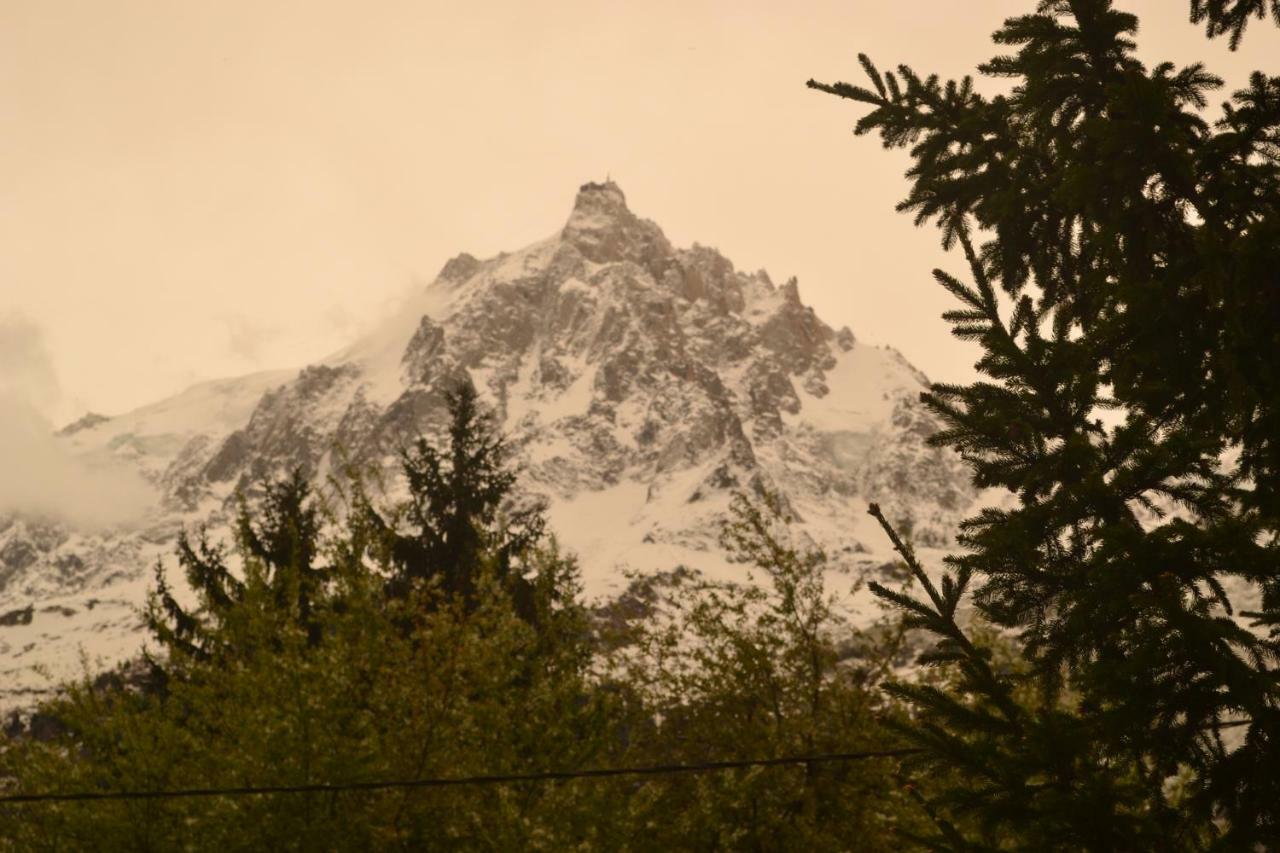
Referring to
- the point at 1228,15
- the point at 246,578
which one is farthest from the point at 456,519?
the point at 1228,15

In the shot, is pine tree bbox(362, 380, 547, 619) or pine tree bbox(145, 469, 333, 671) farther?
pine tree bbox(362, 380, 547, 619)

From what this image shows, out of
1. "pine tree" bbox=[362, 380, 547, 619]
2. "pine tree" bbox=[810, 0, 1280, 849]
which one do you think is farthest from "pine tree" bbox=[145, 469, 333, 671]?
"pine tree" bbox=[810, 0, 1280, 849]

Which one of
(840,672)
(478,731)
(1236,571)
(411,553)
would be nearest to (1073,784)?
(1236,571)

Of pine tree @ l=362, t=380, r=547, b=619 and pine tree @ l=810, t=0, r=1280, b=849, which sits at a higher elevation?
pine tree @ l=362, t=380, r=547, b=619

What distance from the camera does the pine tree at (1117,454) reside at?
4281mm

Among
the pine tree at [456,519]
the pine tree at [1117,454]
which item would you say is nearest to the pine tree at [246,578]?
the pine tree at [456,519]

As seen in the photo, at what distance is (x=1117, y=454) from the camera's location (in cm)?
489

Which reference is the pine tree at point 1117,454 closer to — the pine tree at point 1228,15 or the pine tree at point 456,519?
the pine tree at point 1228,15

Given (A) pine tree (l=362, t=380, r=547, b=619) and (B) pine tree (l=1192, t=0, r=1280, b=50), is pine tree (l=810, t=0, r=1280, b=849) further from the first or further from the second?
(A) pine tree (l=362, t=380, r=547, b=619)

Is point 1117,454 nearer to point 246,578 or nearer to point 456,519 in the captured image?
point 246,578

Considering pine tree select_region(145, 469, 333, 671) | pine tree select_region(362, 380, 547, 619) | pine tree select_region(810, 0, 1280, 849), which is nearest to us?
pine tree select_region(810, 0, 1280, 849)

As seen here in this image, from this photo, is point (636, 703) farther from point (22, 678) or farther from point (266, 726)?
point (22, 678)

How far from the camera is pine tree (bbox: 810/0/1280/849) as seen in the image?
4281mm

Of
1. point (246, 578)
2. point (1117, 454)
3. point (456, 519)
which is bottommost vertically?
point (1117, 454)
